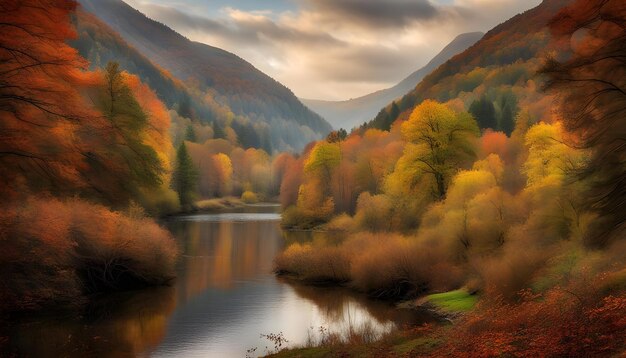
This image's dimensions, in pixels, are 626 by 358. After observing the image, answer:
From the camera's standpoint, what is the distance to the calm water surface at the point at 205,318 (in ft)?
75.1

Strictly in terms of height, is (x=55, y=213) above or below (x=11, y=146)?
below

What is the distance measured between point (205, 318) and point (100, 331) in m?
5.31

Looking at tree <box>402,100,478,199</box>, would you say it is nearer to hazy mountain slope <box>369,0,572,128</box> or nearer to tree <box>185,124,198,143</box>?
hazy mountain slope <box>369,0,572,128</box>

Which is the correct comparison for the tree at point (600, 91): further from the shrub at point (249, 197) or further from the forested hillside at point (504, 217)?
the shrub at point (249, 197)

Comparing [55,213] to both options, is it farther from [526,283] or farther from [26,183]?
[526,283]

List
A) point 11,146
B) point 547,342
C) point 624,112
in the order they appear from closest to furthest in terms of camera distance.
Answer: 1. point 547,342
2. point 11,146
3. point 624,112

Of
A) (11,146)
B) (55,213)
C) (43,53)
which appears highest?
(43,53)

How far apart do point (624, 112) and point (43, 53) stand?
1926cm

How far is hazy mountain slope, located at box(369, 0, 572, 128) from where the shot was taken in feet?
353

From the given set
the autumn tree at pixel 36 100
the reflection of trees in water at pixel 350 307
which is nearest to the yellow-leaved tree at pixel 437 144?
the reflection of trees in water at pixel 350 307

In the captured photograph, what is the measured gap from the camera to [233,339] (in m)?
24.6

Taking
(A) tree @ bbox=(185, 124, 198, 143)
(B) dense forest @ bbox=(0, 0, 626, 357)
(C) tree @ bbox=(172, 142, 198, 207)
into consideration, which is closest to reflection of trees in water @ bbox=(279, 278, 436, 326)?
(B) dense forest @ bbox=(0, 0, 626, 357)

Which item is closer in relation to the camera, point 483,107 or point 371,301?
point 371,301

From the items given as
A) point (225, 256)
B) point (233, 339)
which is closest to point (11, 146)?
point (233, 339)
